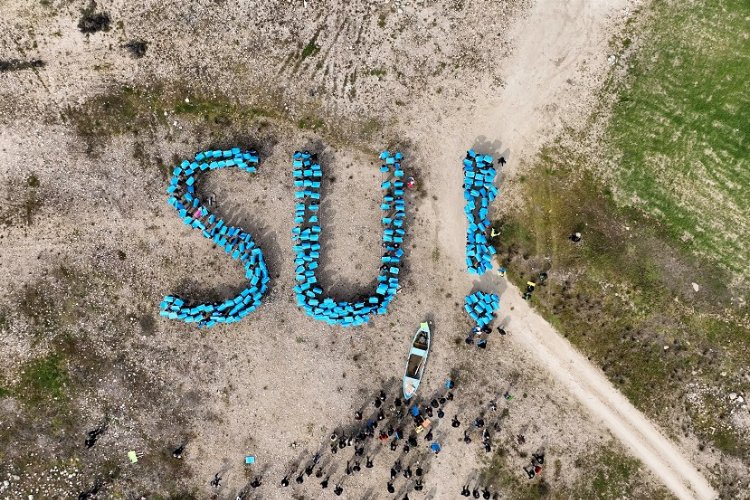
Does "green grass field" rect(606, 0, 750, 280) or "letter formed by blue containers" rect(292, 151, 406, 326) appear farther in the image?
"letter formed by blue containers" rect(292, 151, 406, 326)

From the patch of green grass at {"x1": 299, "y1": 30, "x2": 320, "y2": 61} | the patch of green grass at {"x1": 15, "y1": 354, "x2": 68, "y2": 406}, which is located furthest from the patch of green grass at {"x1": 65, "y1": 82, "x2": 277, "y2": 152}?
the patch of green grass at {"x1": 15, "y1": 354, "x2": 68, "y2": 406}

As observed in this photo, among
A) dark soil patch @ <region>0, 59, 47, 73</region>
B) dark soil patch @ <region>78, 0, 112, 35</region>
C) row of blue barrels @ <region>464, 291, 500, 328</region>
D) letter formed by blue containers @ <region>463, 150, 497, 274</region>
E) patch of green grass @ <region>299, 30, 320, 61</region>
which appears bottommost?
row of blue barrels @ <region>464, 291, 500, 328</region>

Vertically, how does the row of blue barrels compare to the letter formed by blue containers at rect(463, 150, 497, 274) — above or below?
below

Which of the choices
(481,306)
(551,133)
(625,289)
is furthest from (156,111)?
(625,289)

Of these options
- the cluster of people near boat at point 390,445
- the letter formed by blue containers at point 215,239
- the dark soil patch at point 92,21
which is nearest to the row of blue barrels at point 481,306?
the cluster of people near boat at point 390,445

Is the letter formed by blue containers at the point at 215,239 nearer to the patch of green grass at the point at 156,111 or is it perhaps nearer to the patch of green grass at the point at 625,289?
the patch of green grass at the point at 156,111

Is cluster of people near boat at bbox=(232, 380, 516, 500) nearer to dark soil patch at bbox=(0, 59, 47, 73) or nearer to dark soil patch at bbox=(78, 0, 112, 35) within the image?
dark soil patch at bbox=(78, 0, 112, 35)

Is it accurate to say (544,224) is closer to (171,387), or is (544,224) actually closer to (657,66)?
(657,66)
